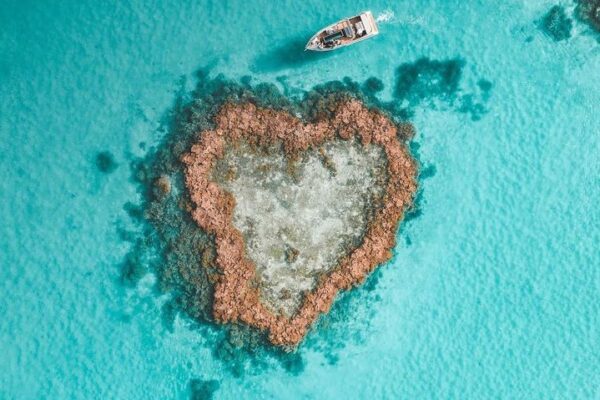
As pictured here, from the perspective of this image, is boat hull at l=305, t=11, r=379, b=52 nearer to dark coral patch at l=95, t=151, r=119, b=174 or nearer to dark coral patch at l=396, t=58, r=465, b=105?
dark coral patch at l=396, t=58, r=465, b=105

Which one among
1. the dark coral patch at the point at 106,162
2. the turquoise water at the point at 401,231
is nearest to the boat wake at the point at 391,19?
the turquoise water at the point at 401,231

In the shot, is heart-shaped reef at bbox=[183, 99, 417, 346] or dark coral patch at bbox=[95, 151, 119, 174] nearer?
heart-shaped reef at bbox=[183, 99, 417, 346]

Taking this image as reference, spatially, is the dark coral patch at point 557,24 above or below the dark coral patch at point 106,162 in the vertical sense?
below

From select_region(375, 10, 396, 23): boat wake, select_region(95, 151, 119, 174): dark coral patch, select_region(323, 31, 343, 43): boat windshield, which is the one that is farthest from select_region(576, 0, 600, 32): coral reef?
select_region(95, 151, 119, 174): dark coral patch

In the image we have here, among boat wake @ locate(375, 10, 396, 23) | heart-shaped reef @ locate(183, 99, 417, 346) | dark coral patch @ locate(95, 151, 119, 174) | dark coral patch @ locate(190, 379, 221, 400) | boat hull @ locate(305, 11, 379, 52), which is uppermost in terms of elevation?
boat hull @ locate(305, 11, 379, 52)

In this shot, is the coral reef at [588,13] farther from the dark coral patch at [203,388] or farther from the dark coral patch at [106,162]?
the dark coral patch at [203,388]
